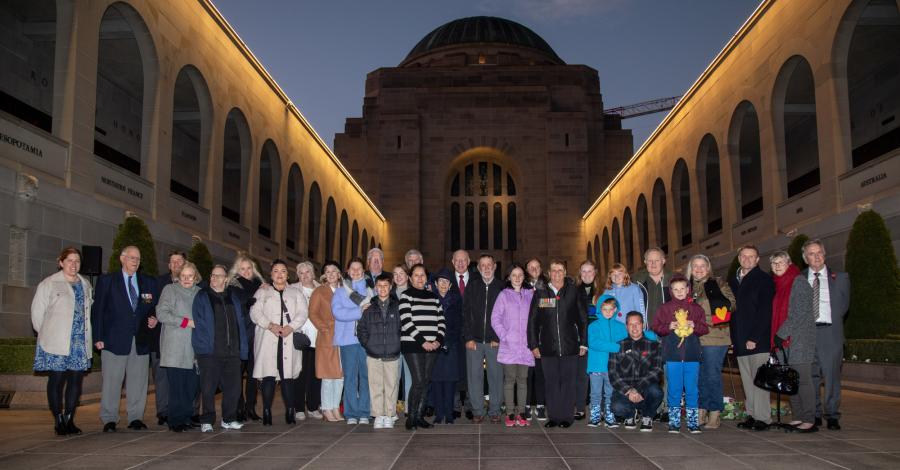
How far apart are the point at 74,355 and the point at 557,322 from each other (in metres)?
5.09

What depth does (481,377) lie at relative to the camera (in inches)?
323

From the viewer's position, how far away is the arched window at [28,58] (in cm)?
1622

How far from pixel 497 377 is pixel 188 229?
474 inches

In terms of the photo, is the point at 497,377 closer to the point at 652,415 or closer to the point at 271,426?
the point at 652,415

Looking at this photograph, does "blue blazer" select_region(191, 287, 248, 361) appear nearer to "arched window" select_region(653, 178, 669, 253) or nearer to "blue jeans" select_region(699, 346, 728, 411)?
"blue jeans" select_region(699, 346, 728, 411)

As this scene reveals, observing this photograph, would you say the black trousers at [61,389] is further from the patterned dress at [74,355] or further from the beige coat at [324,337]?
the beige coat at [324,337]

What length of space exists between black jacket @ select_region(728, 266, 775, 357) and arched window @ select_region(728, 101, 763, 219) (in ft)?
46.7

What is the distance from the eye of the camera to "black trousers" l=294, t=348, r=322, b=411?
8.46m

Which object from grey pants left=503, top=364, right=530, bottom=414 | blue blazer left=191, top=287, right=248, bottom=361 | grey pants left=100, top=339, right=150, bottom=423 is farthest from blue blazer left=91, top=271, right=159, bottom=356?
grey pants left=503, top=364, right=530, bottom=414

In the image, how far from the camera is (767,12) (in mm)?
18234

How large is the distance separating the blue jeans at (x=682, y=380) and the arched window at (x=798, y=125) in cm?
1271

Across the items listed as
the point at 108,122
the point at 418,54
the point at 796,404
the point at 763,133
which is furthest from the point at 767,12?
the point at 418,54

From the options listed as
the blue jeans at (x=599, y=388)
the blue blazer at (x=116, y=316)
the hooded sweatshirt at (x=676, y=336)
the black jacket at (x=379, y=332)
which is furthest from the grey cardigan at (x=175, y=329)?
the hooded sweatshirt at (x=676, y=336)

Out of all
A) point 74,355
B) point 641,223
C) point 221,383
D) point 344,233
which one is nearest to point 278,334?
Answer: point 221,383
